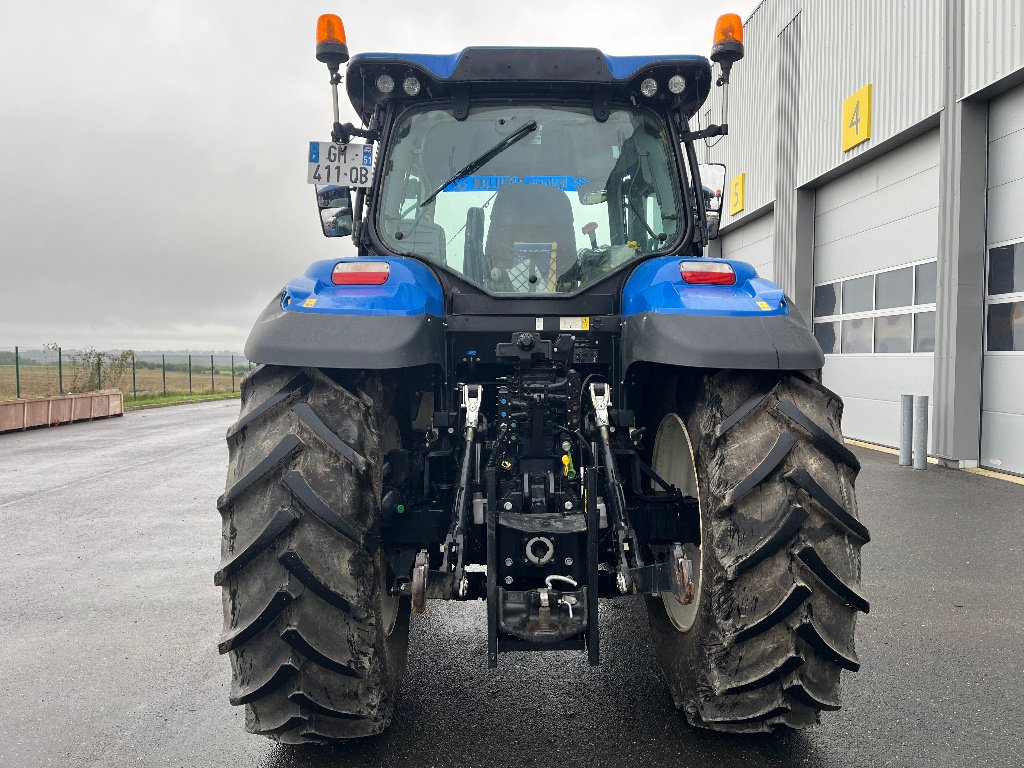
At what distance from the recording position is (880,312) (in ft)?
40.5

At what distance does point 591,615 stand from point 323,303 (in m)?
1.40

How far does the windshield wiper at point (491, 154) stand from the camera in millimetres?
3396

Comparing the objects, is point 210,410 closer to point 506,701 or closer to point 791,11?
point 791,11

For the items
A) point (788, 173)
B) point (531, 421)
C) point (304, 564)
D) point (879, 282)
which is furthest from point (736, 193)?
point (304, 564)

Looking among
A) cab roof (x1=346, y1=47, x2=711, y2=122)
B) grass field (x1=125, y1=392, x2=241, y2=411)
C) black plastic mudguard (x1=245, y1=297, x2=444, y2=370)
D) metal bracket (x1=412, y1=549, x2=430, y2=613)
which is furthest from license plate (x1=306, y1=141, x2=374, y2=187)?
grass field (x1=125, y1=392, x2=241, y2=411)

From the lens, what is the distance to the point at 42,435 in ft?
52.6

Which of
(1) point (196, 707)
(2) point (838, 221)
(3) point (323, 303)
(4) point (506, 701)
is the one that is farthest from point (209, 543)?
(2) point (838, 221)

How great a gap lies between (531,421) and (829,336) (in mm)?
12725

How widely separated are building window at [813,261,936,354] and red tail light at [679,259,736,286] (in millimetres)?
9675

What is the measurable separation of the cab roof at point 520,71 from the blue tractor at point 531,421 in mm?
13

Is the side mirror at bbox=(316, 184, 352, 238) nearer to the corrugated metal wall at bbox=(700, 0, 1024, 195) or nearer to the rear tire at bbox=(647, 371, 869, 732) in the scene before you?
the rear tire at bbox=(647, 371, 869, 732)

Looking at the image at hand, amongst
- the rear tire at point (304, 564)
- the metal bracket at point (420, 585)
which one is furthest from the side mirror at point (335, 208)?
the metal bracket at point (420, 585)

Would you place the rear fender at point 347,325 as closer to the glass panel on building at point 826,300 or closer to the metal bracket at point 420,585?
the metal bracket at point 420,585

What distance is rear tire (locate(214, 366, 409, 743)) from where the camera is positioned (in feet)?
7.89
